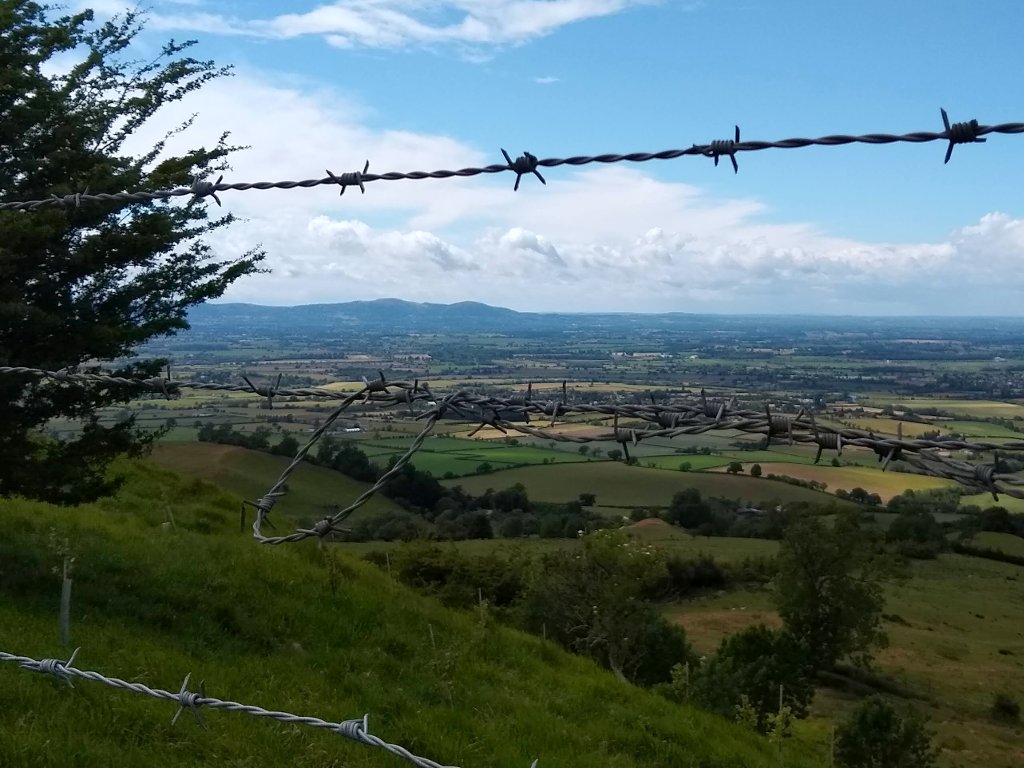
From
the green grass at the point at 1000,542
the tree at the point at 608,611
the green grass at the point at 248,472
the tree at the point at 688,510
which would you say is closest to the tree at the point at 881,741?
the tree at the point at 608,611

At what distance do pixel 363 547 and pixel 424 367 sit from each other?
12.8 m

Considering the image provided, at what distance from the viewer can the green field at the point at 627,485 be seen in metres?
36.3

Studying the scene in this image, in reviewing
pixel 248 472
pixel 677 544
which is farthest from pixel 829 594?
pixel 248 472

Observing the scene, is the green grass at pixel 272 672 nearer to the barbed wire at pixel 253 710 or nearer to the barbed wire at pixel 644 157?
the barbed wire at pixel 253 710

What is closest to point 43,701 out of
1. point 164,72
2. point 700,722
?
point 164,72

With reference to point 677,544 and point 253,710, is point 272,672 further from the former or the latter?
point 677,544

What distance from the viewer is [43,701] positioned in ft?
15.9

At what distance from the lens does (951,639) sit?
1233 inches

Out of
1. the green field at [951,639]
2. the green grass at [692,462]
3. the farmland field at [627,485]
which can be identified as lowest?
the green field at [951,639]

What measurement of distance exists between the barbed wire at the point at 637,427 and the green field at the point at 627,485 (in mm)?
31646

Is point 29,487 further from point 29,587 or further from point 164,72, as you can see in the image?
point 164,72

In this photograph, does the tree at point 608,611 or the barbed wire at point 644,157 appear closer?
the barbed wire at point 644,157

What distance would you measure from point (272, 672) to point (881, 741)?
13.9 m

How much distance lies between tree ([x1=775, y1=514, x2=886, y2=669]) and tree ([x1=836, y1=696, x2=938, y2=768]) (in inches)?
369
